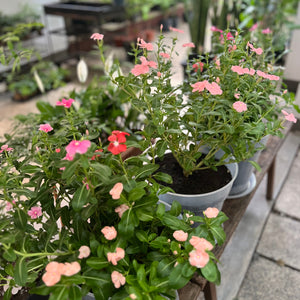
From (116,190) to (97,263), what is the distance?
0.52ft

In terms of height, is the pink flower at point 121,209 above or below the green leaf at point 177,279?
above

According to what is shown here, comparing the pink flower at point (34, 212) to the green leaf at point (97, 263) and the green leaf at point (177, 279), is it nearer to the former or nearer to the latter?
the green leaf at point (97, 263)

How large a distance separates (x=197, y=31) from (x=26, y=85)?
1.74m

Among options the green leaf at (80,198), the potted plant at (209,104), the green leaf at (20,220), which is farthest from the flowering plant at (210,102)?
the green leaf at (20,220)

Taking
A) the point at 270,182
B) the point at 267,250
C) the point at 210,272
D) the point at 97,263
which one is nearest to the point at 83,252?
the point at 97,263

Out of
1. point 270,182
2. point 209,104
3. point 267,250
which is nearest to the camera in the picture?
point 209,104

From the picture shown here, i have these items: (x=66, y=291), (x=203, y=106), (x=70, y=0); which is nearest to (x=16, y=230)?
(x=66, y=291)

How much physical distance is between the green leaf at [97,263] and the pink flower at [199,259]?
182mm

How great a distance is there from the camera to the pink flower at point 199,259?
0.61 m

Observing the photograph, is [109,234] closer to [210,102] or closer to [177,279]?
[177,279]

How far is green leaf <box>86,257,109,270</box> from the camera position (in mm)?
649

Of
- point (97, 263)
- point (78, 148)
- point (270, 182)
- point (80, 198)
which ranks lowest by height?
point (270, 182)

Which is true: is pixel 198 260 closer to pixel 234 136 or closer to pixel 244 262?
pixel 234 136

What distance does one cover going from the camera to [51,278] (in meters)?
0.56
